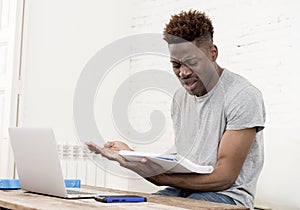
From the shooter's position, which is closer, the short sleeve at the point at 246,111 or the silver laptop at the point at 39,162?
the silver laptop at the point at 39,162

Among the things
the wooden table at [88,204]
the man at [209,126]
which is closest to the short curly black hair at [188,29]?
the man at [209,126]

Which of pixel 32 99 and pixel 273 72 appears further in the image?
pixel 32 99

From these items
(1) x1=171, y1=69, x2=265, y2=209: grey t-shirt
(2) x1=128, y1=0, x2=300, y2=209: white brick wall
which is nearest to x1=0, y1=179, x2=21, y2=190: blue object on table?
(1) x1=171, y1=69, x2=265, y2=209: grey t-shirt

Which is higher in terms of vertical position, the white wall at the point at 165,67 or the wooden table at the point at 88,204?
the white wall at the point at 165,67

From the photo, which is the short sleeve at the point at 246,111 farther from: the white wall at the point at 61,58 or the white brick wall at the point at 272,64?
the white wall at the point at 61,58

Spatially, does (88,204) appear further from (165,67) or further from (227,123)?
(165,67)

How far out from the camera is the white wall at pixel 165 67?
8.74 ft

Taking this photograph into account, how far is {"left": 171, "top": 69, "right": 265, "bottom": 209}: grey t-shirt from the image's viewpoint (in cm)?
190

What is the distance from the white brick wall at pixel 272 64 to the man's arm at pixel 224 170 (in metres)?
0.74

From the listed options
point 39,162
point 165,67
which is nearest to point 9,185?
point 39,162

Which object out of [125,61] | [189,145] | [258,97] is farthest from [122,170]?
[258,97]

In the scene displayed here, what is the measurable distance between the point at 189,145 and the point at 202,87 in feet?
0.77

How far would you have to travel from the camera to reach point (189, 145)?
2.11 m

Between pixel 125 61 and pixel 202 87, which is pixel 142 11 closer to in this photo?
pixel 125 61
